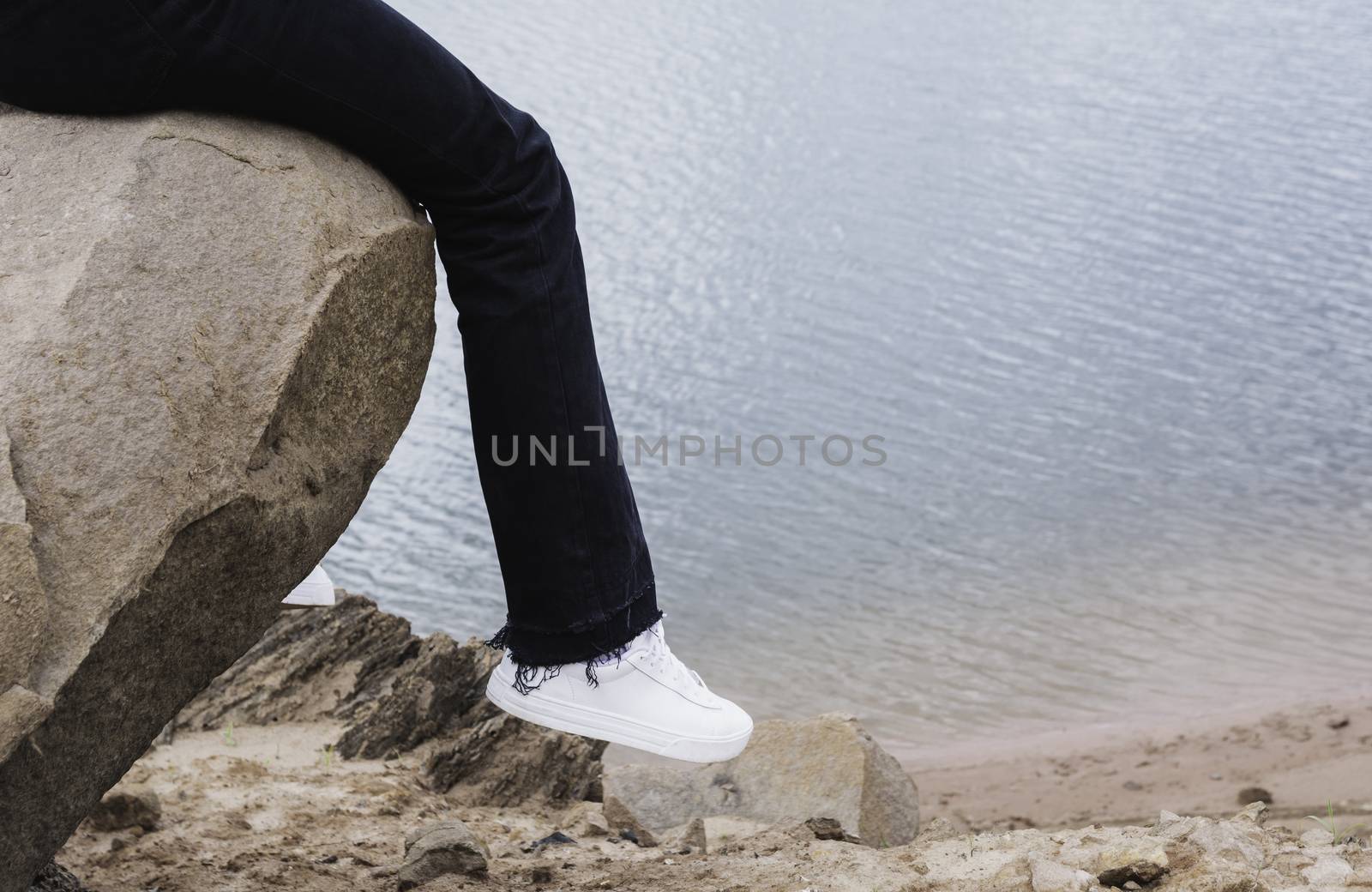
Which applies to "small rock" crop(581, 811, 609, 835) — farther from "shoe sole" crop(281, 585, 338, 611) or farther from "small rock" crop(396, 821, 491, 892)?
"shoe sole" crop(281, 585, 338, 611)

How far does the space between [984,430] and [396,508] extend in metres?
2.65

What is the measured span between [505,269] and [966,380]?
506cm

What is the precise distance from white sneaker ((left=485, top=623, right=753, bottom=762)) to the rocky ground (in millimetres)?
405

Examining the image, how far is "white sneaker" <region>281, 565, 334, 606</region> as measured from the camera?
2230mm

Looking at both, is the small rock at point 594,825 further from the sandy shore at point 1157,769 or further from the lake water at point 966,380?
the lake water at point 966,380

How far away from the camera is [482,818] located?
3.15 m

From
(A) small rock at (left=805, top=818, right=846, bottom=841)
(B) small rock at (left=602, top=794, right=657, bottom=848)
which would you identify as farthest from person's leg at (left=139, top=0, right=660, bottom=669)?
(B) small rock at (left=602, top=794, right=657, bottom=848)

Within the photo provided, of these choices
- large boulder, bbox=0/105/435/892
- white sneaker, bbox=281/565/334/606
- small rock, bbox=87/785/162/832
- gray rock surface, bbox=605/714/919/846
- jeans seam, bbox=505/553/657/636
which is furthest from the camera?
gray rock surface, bbox=605/714/919/846

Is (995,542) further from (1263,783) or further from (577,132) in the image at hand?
(577,132)

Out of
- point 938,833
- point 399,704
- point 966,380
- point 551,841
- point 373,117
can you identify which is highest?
point 373,117

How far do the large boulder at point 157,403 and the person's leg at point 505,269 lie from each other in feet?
0.32

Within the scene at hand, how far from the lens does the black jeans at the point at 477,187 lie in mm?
1759

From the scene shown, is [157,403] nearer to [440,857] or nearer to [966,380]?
[440,857]

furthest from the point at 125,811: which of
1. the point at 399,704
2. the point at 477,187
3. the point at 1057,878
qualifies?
the point at 1057,878
